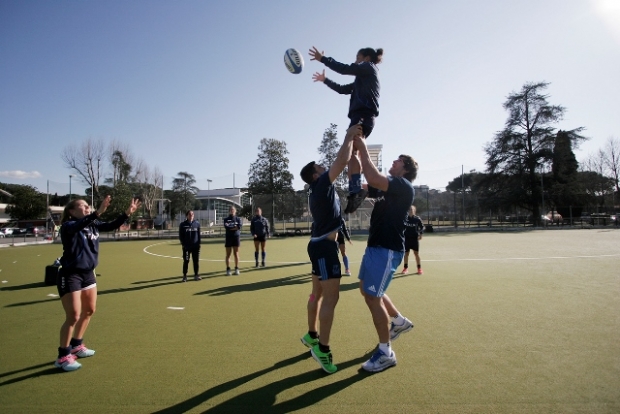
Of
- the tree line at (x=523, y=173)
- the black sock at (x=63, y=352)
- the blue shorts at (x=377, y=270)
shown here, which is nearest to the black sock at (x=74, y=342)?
the black sock at (x=63, y=352)

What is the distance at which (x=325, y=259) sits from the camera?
3887 millimetres

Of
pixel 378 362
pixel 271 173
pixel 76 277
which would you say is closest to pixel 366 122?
pixel 378 362

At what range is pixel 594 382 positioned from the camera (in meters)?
3.45

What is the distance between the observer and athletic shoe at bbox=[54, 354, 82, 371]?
13.4 ft

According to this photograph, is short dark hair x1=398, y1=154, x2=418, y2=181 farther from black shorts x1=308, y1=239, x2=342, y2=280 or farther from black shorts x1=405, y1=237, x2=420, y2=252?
black shorts x1=405, y1=237, x2=420, y2=252

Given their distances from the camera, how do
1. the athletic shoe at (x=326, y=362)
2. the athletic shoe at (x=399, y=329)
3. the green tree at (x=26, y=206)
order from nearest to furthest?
the athletic shoe at (x=326, y=362) < the athletic shoe at (x=399, y=329) < the green tree at (x=26, y=206)

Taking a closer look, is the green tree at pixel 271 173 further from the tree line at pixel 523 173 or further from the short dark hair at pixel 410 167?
the short dark hair at pixel 410 167

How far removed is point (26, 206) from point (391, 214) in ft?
237

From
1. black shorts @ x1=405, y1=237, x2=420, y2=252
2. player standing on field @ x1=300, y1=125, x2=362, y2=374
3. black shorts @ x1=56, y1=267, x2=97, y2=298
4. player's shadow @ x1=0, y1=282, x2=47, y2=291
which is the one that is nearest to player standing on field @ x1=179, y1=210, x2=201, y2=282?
player's shadow @ x1=0, y1=282, x2=47, y2=291

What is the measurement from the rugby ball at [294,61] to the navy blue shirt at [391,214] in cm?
354

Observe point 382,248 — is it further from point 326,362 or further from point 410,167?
point 326,362

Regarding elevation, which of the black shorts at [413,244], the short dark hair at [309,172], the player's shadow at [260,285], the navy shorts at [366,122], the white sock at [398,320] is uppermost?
the navy shorts at [366,122]

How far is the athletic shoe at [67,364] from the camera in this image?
161 inches

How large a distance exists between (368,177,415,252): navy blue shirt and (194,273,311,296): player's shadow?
17.8ft
